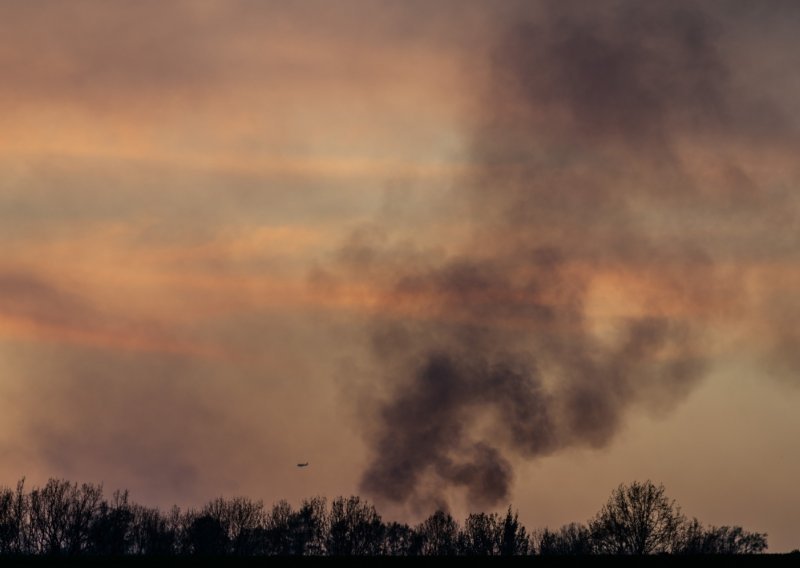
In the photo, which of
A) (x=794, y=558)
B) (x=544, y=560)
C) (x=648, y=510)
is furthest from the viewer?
(x=648, y=510)

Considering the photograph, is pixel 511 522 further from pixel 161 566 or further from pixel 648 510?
pixel 161 566

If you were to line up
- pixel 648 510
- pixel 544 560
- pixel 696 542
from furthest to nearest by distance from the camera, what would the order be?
pixel 696 542
pixel 648 510
pixel 544 560

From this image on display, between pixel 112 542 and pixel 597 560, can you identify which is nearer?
pixel 597 560

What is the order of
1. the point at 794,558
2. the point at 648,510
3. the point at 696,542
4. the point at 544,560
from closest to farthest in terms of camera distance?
1. the point at 794,558
2. the point at 544,560
3. the point at 648,510
4. the point at 696,542

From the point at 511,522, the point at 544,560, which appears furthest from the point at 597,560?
the point at 511,522

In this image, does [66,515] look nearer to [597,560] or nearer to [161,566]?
[161,566]

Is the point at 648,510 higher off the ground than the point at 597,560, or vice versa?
the point at 648,510

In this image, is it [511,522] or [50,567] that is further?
[511,522]

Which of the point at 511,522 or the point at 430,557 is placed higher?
the point at 511,522

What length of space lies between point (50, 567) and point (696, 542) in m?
129

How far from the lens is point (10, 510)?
17875cm

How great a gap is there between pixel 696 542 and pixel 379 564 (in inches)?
4448

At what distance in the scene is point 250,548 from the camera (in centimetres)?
19512

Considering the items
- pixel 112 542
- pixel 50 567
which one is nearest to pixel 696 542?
pixel 112 542
